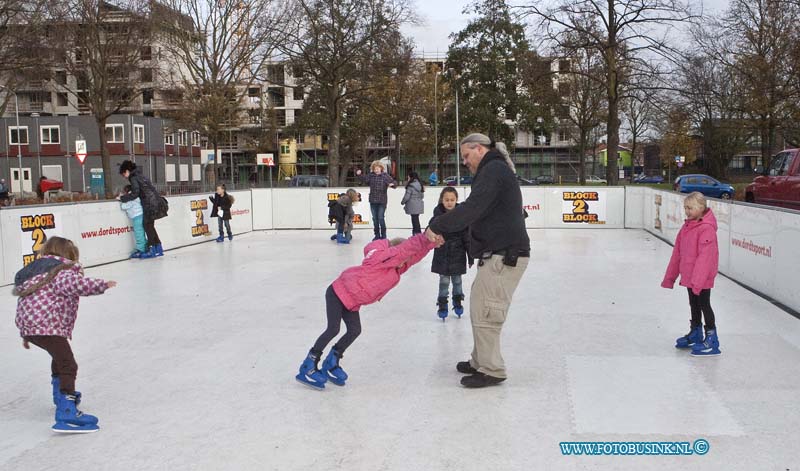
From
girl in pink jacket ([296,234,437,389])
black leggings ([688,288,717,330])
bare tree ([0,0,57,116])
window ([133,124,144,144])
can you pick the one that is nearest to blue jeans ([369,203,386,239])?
black leggings ([688,288,717,330])

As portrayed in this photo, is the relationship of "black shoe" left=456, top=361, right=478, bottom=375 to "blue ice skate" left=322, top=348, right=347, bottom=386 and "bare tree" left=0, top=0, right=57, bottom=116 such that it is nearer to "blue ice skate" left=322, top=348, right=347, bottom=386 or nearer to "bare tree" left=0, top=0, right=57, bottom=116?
"blue ice skate" left=322, top=348, right=347, bottom=386

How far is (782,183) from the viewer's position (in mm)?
16891

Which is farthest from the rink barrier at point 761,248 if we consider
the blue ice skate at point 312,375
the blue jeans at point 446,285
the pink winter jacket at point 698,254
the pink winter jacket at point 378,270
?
the blue ice skate at point 312,375

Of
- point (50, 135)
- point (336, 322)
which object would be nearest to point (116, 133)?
point (50, 135)

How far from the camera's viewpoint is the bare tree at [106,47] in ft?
95.3

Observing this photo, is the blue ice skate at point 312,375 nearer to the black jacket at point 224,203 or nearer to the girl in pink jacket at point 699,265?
the girl in pink jacket at point 699,265

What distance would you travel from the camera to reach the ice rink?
13.7 feet

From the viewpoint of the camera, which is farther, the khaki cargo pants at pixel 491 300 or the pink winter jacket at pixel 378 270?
the khaki cargo pants at pixel 491 300

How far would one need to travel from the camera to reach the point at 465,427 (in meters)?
4.58

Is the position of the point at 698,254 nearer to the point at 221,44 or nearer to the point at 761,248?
the point at 761,248

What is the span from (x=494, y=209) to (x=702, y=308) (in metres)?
2.33

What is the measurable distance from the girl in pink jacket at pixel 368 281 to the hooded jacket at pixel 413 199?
10.3 metres

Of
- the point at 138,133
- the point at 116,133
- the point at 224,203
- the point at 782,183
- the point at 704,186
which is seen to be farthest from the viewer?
the point at 138,133

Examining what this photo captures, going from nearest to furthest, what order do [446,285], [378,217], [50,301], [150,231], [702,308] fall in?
[50,301] → [702,308] → [446,285] → [150,231] → [378,217]
